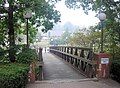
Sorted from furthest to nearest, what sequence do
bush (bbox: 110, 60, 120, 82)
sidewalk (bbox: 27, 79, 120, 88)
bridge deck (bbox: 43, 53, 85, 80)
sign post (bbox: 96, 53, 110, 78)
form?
bridge deck (bbox: 43, 53, 85, 80), sign post (bbox: 96, 53, 110, 78), bush (bbox: 110, 60, 120, 82), sidewalk (bbox: 27, 79, 120, 88)

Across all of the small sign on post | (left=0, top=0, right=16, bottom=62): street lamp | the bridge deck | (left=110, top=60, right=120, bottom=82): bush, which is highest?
(left=0, top=0, right=16, bottom=62): street lamp

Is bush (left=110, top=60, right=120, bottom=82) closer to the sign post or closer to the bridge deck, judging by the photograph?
the sign post

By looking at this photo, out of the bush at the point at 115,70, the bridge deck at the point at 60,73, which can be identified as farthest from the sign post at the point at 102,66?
the bridge deck at the point at 60,73

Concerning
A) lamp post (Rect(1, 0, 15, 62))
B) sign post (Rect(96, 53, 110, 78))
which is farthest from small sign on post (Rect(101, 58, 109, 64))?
lamp post (Rect(1, 0, 15, 62))

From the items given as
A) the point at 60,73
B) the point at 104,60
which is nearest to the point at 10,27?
the point at 60,73

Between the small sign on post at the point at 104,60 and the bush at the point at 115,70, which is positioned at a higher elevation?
the small sign on post at the point at 104,60

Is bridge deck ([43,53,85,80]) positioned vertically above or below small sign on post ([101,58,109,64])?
below

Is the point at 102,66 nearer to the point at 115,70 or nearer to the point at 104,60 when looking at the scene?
the point at 104,60

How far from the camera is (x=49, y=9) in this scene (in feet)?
47.4

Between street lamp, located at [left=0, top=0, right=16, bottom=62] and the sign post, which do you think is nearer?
the sign post

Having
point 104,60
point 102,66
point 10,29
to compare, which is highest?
point 10,29

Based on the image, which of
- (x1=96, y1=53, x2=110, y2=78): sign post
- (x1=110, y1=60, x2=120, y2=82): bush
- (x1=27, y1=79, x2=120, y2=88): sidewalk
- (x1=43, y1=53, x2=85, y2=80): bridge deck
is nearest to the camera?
(x1=27, y1=79, x2=120, y2=88): sidewalk

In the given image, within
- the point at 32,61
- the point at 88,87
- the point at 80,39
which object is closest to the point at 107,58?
the point at 88,87

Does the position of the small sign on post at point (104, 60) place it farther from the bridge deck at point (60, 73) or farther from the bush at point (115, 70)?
the bridge deck at point (60, 73)
